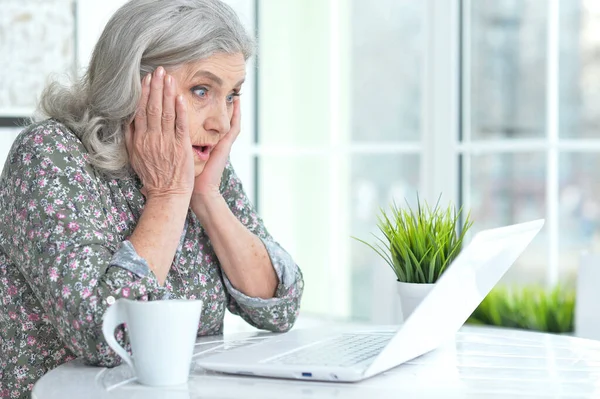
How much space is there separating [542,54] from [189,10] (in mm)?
8226

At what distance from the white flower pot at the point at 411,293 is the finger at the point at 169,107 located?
47cm

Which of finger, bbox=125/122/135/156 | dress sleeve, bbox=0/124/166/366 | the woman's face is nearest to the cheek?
the woman's face

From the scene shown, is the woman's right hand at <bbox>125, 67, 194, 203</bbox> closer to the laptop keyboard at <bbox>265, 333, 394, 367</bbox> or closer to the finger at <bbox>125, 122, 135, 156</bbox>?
the finger at <bbox>125, 122, 135, 156</bbox>

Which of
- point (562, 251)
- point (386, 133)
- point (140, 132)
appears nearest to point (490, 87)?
point (386, 133)

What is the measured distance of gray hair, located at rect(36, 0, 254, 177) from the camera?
1557mm

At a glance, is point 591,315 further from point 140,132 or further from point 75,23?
point 75,23

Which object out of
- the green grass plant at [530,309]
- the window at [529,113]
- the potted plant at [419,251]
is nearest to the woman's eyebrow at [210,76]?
the potted plant at [419,251]

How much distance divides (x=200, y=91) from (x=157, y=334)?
25.8 inches

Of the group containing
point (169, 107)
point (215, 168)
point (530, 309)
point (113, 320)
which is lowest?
point (530, 309)

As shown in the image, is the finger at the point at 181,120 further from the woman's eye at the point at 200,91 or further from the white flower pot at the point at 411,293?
the white flower pot at the point at 411,293

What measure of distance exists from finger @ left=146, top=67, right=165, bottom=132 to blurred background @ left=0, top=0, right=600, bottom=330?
0.32m

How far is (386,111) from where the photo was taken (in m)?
9.29

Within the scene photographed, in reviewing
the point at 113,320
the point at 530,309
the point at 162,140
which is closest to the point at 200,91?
the point at 162,140

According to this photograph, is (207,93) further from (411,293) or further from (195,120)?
(411,293)
